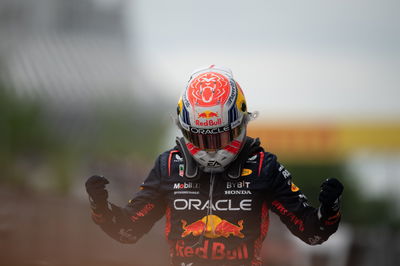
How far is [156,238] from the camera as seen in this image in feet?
50.7

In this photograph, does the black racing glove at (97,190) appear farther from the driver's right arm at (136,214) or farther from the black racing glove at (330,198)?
the black racing glove at (330,198)

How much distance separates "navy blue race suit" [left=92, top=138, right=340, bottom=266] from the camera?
188 inches

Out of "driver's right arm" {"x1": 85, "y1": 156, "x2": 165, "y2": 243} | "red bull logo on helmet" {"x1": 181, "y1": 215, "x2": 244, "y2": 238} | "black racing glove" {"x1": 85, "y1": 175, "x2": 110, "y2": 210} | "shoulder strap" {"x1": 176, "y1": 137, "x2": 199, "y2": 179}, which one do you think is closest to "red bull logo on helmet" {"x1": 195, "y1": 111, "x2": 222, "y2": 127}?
"shoulder strap" {"x1": 176, "y1": 137, "x2": 199, "y2": 179}

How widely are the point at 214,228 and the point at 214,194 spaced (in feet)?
0.80

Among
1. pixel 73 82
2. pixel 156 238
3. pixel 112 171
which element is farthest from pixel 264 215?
pixel 73 82

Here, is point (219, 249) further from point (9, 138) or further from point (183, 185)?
point (9, 138)

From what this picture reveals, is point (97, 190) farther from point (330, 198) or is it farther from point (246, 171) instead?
point (330, 198)

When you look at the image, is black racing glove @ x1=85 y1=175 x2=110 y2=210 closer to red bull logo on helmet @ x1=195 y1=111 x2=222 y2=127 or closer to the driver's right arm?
the driver's right arm

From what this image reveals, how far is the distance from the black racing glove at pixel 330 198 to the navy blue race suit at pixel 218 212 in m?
0.06

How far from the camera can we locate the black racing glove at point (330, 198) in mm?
4543

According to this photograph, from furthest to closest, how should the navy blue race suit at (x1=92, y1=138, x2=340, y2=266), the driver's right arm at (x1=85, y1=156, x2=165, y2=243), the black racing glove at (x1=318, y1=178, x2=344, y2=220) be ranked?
the driver's right arm at (x1=85, y1=156, x2=165, y2=243) → the navy blue race suit at (x1=92, y1=138, x2=340, y2=266) → the black racing glove at (x1=318, y1=178, x2=344, y2=220)

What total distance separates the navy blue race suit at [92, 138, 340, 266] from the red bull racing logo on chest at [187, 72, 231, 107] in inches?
18.3

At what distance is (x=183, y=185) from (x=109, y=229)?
592 mm

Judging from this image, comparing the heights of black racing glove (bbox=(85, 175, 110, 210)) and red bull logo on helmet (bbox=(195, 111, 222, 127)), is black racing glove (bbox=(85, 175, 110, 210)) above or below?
below
